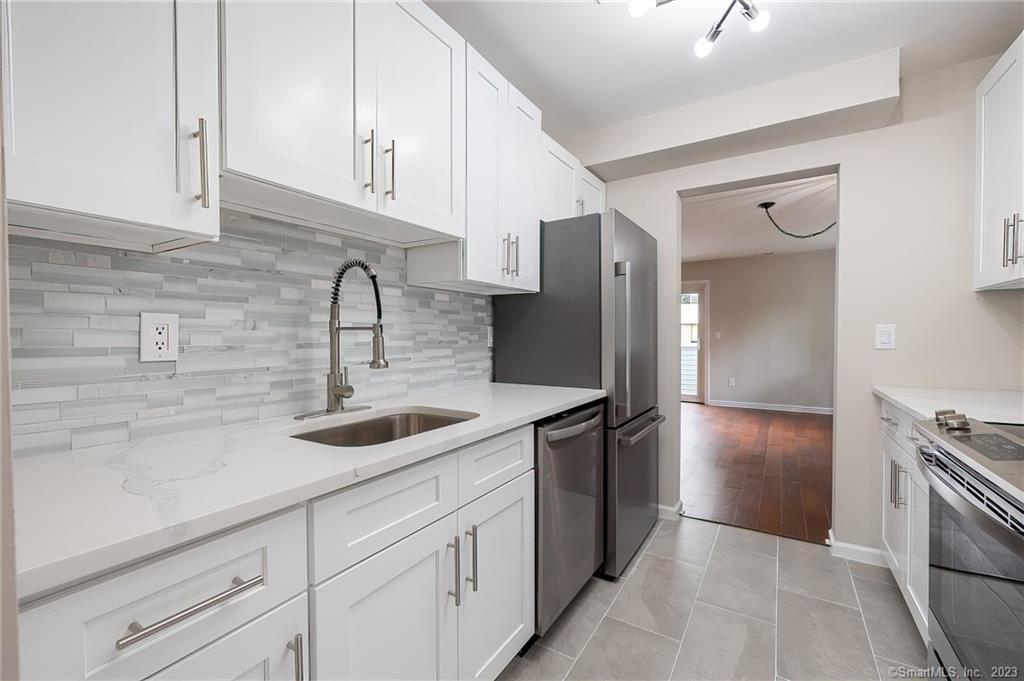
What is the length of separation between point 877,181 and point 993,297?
0.74 m

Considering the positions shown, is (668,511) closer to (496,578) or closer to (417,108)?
(496,578)

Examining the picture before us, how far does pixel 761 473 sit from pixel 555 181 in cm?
294

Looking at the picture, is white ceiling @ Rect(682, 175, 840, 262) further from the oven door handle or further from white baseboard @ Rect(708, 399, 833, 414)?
white baseboard @ Rect(708, 399, 833, 414)

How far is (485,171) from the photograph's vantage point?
1.79 meters

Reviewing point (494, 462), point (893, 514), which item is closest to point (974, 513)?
point (893, 514)

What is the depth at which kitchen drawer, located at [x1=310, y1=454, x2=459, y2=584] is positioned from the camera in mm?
846

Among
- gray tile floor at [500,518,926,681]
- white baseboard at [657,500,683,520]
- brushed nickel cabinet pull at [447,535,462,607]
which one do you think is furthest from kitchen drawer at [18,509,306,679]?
white baseboard at [657,500,683,520]

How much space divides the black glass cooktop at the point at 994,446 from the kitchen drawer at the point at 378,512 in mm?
1341

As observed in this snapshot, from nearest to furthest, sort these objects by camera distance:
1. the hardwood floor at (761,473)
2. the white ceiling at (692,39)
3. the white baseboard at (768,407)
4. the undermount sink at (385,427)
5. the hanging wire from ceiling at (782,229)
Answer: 1. the undermount sink at (385,427)
2. the white ceiling at (692,39)
3. the hardwood floor at (761,473)
4. the hanging wire from ceiling at (782,229)
5. the white baseboard at (768,407)

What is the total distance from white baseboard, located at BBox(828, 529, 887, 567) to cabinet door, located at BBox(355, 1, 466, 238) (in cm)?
249

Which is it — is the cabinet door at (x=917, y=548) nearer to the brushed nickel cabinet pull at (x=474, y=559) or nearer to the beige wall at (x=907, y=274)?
the beige wall at (x=907, y=274)

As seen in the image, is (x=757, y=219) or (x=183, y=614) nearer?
(x=183, y=614)

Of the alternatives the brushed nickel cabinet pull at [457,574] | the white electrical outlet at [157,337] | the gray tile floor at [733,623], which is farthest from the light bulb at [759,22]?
the gray tile floor at [733,623]

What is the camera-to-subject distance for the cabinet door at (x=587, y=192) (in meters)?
2.60
